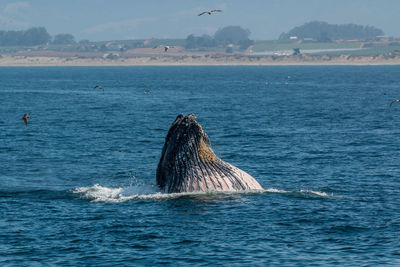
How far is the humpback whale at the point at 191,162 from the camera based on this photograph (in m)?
32.6

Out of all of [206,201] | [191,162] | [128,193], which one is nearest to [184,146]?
[191,162]

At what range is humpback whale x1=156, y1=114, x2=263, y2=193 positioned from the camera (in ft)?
107

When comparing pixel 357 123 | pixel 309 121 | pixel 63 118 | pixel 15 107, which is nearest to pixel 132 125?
pixel 63 118

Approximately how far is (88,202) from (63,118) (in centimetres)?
5126

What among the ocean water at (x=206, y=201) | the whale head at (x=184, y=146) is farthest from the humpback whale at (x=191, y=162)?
the ocean water at (x=206, y=201)

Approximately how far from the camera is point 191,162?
107ft

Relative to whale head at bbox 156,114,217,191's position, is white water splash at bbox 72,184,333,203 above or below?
below

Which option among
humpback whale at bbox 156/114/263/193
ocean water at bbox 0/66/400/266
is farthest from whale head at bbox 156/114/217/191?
ocean water at bbox 0/66/400/266

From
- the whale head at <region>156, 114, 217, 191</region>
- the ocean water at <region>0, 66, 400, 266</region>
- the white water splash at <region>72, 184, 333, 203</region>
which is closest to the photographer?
the ocean water at <region>0, 66, 400, 266</region>

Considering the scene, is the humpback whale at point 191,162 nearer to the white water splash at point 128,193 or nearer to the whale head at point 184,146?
the whale head at point 184,146

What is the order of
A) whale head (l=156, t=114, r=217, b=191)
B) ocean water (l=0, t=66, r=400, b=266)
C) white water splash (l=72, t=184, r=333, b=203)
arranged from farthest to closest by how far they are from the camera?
white water splash (l=72, t=184, r=333, b=203)
whale head (l=156, t=114, r=217, b=191)
ocean water (l=0, t=66, r=400, b=266)

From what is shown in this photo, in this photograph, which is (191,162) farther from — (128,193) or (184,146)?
(128,193)

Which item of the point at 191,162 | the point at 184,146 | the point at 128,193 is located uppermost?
the point at 184,146

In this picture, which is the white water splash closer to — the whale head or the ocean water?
the ocean water
